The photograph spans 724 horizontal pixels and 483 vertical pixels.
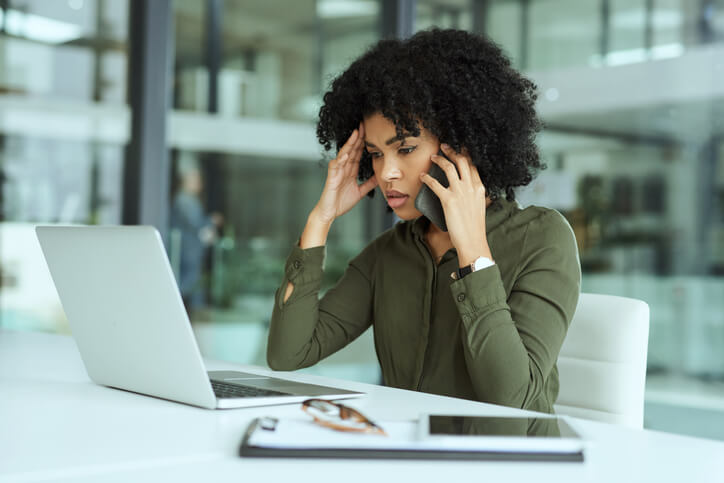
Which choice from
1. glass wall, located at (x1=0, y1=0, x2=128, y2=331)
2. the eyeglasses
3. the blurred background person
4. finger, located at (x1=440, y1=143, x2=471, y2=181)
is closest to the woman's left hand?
finger, located at (x1=440, y1=143, x2=471, y2=181)

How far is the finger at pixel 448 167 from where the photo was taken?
1513mm

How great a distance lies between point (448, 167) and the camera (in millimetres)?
1534

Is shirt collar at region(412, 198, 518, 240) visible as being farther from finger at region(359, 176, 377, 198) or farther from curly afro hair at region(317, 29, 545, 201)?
finger at region(359, 176, 377, 198)

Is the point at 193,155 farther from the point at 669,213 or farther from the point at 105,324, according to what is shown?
the point at 105,324

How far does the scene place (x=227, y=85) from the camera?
4094mm

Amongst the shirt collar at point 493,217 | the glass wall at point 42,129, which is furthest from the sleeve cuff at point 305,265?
the glass wall at point 42,129

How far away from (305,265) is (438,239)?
0.97 feet

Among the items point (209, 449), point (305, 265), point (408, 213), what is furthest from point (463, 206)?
point (209, 449)

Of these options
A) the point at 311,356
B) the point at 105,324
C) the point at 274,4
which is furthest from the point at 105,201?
the point at 105,324

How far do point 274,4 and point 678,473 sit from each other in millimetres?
3730

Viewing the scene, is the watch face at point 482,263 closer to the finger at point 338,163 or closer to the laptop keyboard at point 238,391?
the laptop keyboard at point 238,391

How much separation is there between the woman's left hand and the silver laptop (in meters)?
0.35

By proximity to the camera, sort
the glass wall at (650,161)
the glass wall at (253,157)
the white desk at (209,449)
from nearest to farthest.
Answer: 1. the white desk at (209,449)
2. the glass wall at (650,161)
3. the glass wall at (253,157)

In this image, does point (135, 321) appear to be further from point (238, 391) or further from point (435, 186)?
point (435, 186)
